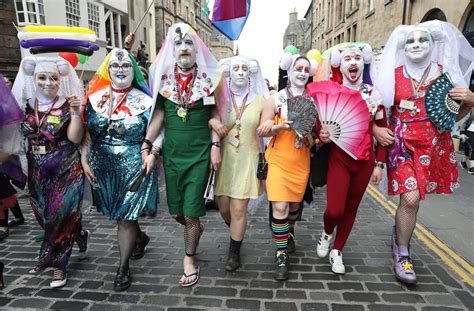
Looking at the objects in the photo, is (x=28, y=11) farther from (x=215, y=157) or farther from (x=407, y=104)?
(x=407, y=104)

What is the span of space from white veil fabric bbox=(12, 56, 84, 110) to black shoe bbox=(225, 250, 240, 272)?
2.17m

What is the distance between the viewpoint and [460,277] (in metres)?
3.31

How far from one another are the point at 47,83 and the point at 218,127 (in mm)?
1573

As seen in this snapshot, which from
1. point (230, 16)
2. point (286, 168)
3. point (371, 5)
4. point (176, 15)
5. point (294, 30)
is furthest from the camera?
point (294, 30)

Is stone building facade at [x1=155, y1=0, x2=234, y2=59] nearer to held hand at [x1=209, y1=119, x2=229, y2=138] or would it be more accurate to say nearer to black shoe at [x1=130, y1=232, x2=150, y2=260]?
black shoe at [x1=130, y1=232, x2=150, y2=260]

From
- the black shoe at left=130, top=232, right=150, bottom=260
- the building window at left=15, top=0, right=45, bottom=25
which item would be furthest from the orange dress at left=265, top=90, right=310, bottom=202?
the building window at left=15, top=0, right=45, bottom=25

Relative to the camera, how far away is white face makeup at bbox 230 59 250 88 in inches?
131

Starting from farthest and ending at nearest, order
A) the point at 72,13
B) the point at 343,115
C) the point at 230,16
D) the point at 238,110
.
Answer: the point at 72,13 → the point at 230,16 → the point at 238,110 → the point at 343,115

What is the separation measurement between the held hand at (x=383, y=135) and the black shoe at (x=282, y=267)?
55.1 inches

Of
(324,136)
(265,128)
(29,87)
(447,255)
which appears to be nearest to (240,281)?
(265,128)

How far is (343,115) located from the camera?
3.06 m

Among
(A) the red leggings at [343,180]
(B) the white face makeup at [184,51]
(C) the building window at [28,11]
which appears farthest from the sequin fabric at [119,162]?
(C) the building window at [28,11]

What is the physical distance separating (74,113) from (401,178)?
303cm

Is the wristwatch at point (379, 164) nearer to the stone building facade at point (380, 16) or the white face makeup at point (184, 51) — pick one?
the white face makeup at point (184, 51)
